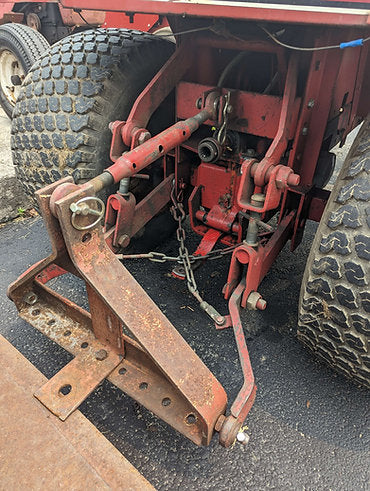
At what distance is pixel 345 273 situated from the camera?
1389 mm

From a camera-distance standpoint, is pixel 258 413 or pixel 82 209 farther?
pixel 258 413

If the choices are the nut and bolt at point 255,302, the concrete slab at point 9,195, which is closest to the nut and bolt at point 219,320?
the nut and bolt at point 255,302

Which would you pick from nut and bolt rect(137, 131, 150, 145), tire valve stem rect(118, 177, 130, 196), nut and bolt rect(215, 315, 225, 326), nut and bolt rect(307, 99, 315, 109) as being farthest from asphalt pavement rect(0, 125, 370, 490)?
nut and bolt rect(307, 99, 315, 109)

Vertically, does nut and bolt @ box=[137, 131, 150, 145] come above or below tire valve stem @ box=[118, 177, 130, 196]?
above

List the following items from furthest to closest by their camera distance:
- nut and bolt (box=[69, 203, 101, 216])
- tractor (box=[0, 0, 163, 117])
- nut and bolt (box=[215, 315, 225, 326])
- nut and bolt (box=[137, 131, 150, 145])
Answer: tractor (box=[0, 0, 163, 117]) → nut and bolt (box=[137, 131, 150, 145]) → nut and bolt (box=[215, 315, 225, 326]) → nut and bolt (box=[69, 203, 101, 216])

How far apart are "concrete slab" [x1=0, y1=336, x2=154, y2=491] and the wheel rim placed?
13.9 feet

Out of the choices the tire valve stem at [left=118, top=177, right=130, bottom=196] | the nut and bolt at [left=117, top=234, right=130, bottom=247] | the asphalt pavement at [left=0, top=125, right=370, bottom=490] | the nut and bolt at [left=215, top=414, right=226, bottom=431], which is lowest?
the asphalt pavement at [left=0, top=125, right=370, bottom=490]

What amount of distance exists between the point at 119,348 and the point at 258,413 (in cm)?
71

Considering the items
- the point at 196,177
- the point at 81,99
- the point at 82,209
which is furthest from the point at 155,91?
the point at 82,209

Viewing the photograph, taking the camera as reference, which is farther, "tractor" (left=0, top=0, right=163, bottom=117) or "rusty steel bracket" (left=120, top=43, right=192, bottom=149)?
"tractor" (left=0, top=0, right=163, bottom=117)

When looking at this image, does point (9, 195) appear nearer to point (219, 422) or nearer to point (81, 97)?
point (81, 97)

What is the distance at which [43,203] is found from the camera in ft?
3.53

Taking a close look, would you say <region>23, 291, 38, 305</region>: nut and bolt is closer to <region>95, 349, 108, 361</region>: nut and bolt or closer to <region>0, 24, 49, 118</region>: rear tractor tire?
<region>95, 349, 108, 361</region>: nut and bolt

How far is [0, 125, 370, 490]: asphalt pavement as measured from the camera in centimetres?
149
